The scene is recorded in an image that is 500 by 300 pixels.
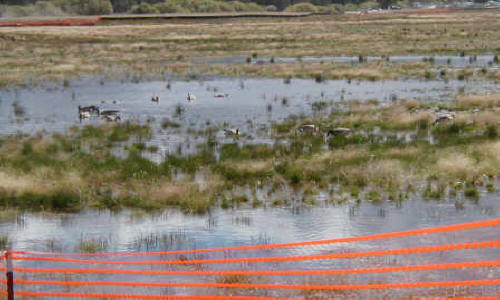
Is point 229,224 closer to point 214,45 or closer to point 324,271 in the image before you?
point 324,271

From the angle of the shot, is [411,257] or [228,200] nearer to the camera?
[411,257]

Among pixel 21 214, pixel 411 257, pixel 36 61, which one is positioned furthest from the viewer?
pixel 36 61

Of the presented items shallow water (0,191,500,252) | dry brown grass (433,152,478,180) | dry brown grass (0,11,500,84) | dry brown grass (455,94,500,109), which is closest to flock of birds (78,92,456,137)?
dry brown grass (455,94,500,109)

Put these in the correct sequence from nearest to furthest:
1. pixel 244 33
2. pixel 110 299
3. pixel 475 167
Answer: pixel 110 299 → pixel 475 167 → pixel 244 33

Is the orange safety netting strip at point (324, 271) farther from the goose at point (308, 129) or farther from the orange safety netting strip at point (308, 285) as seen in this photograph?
the goose at point (308, 129)

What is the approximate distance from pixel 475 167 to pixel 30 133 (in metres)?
16.7

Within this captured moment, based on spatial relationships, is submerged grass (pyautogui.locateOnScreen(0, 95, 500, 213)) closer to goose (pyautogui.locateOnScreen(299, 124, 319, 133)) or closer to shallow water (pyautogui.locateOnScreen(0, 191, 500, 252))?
goose (pyautogui.locateOnScreen(299, 124, 319, 133))

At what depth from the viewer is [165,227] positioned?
14938 millimetres

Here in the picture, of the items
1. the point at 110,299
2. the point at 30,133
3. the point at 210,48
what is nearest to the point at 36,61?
the point at 210,48

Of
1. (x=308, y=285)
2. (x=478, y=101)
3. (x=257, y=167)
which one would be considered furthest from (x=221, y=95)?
(x=308, y=285)

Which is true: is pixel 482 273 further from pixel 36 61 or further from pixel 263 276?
pixel 36 61

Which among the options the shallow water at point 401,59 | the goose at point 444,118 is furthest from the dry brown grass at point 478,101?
the shallow water at point 401,59

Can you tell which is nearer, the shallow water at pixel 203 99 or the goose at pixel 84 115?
the shallow water at pixel 203 99

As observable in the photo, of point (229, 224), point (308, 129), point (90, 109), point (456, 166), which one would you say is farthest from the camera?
point (90, 109)
